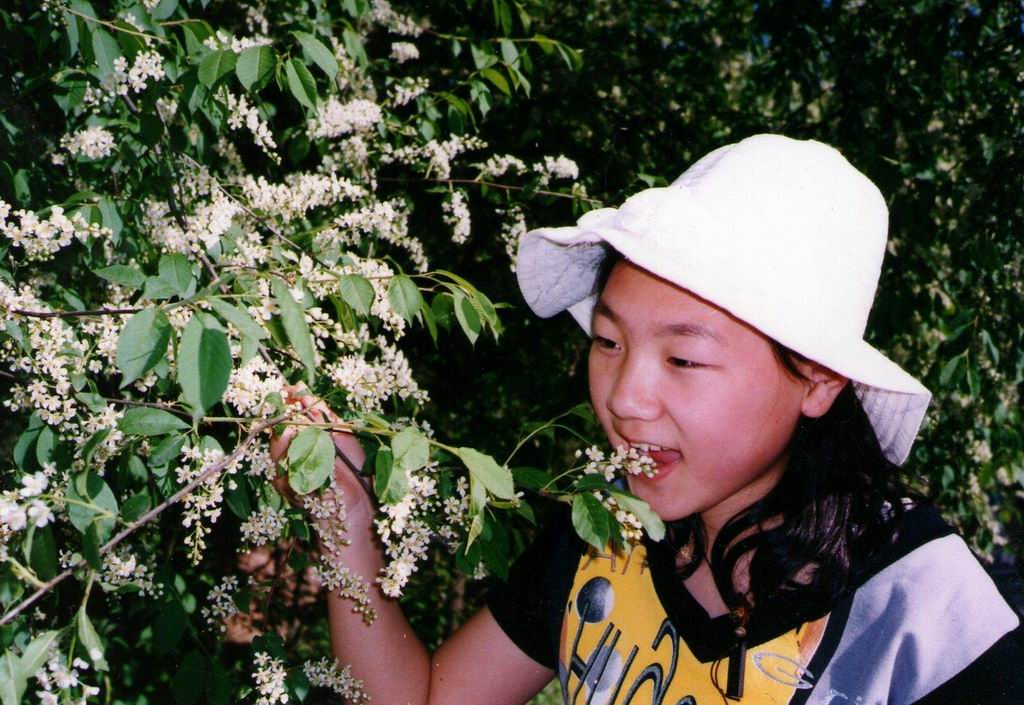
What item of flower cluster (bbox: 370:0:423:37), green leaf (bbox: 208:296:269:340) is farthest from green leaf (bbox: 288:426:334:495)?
flower cluster (bbox: 370:0:423:37)

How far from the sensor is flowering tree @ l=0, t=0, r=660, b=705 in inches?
39.8

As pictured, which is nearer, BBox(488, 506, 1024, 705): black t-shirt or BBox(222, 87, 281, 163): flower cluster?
BBox(488, 506, 1024, 705): black t-shirt

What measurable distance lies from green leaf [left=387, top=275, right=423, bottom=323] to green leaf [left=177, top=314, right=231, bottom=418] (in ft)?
1.33

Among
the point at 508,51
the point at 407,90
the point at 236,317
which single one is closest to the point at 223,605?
the point at 236,317

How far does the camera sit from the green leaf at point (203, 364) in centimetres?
82

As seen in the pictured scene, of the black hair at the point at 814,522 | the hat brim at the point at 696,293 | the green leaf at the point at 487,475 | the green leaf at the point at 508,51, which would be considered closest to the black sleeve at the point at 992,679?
the black hair at the point at 814,522

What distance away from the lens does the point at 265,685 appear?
134cm

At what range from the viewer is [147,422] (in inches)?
48.0

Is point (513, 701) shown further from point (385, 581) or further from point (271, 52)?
point (271, 52)

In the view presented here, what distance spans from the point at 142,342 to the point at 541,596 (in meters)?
0.95

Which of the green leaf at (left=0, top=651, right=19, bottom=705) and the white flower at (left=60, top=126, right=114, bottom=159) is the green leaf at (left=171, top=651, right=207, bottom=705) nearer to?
the green leaf at (left=0, top=651, right=19, bottom=705)

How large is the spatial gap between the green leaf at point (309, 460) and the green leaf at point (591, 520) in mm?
303

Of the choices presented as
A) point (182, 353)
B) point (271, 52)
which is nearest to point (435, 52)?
point (271, 52)

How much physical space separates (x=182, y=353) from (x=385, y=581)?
1.94 feet
